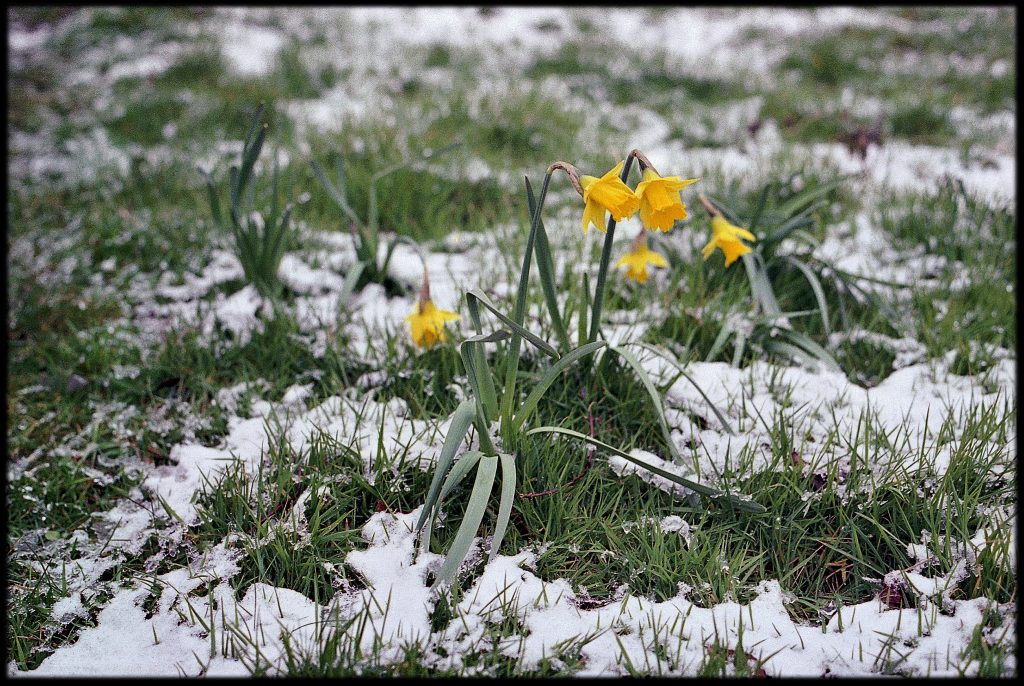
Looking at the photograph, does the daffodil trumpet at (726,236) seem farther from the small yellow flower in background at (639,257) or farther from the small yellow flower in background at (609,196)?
the small yellow flower in background at (609,196)

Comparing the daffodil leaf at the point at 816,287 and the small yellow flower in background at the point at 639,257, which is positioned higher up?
the small yellow flower in background at the point at 639,257

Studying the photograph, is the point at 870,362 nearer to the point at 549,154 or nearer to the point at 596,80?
the point at 549,154

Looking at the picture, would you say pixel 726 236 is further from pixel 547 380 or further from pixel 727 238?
pixel 547 380

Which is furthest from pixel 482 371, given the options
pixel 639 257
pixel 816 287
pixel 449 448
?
pixel 816 287

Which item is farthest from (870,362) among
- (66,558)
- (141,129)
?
(141,129)

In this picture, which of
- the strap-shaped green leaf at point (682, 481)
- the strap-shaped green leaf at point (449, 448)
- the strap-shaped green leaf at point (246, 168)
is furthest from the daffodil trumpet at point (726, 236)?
the strap-shaped green leaf at point (246, 168)
